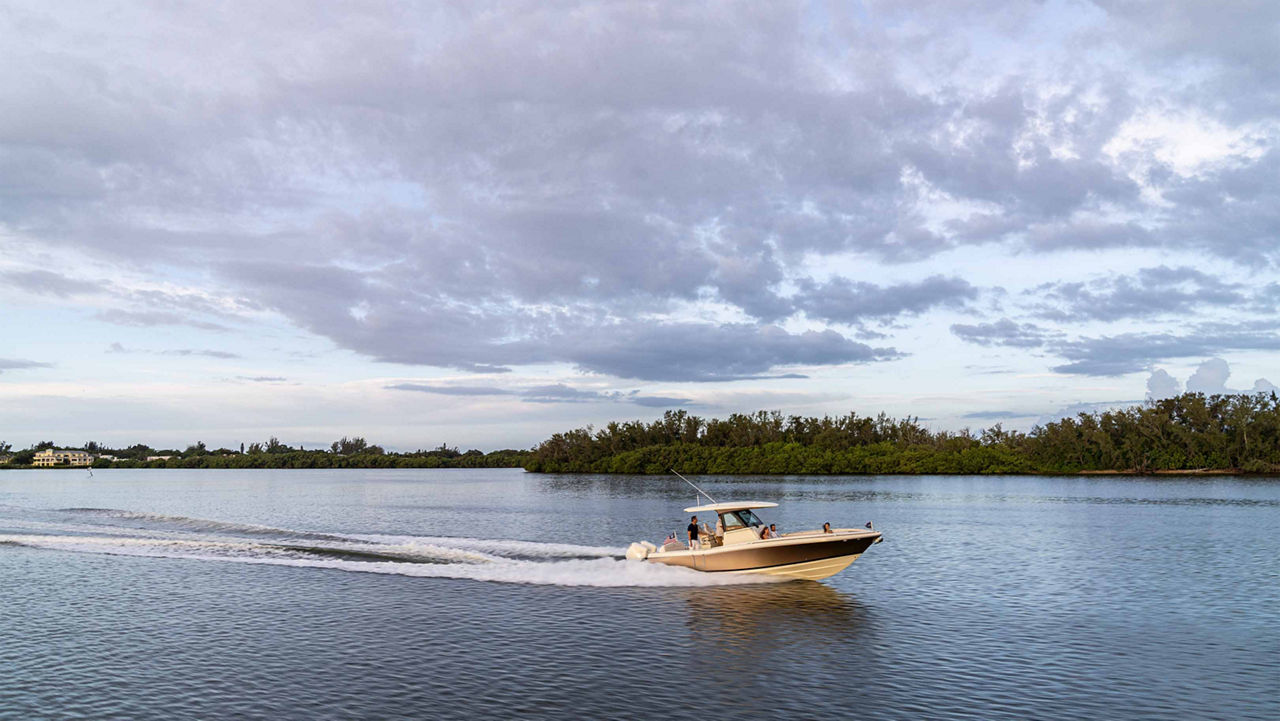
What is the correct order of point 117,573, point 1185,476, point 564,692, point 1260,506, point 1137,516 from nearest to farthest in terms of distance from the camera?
1. point 564,692
2. point 117,573
3. point 1137,516
4. point 1260,506
5. point 1185,476

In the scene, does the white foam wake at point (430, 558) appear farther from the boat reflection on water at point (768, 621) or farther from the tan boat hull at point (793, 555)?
the boat reflection on water at point (768, 621)

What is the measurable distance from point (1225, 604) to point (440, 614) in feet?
86.0

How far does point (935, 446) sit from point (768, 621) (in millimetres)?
155736

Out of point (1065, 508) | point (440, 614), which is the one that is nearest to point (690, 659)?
point (440, 614)

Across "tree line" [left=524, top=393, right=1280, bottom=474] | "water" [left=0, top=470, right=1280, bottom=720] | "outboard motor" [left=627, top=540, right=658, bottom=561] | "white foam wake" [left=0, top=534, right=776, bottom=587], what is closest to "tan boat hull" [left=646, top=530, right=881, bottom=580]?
"white foam wake" [left=0, top=534, right=776, bottom=587]

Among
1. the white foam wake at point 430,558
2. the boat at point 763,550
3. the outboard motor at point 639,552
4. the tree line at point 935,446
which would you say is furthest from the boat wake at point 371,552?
the tree line at point 935,446

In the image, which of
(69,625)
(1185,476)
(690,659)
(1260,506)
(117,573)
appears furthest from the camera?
Answer: (1185,476)

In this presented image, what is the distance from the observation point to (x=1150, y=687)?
60.3 ft

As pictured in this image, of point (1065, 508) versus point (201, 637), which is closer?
point (201, 637)

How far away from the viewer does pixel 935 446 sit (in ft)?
560

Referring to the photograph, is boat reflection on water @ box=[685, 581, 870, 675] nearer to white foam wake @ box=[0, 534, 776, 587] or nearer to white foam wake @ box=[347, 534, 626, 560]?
white foam wake @ box=[0, 534, 776, 587]

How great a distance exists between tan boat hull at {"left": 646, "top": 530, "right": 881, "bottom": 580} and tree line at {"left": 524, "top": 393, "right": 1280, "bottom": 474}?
135276 millimetres

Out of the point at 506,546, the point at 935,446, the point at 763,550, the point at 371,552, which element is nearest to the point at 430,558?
the point at 371,552

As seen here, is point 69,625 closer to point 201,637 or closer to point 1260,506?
point 201,637
